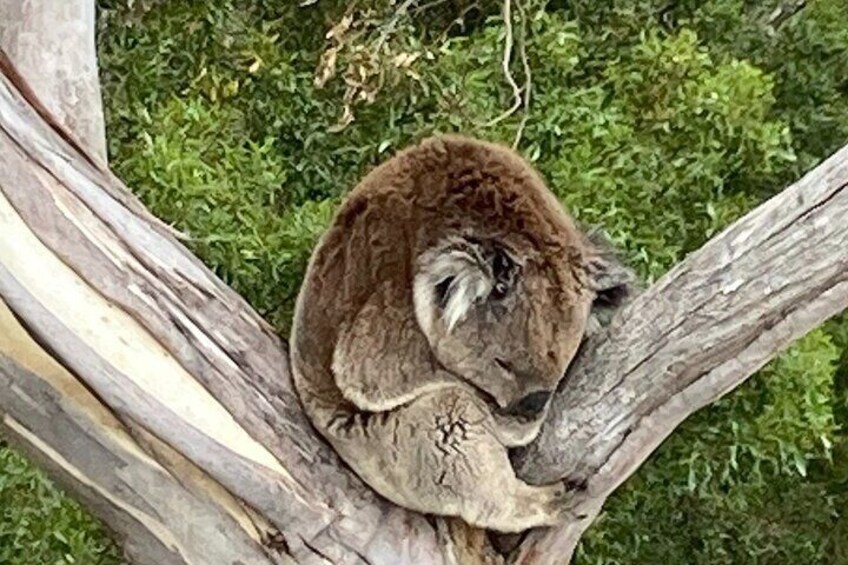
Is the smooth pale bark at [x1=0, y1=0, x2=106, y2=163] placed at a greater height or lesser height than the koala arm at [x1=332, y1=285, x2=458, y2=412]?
greater

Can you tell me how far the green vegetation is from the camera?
130 inches

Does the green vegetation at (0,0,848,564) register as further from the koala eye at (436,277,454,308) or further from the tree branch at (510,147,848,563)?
the tree branch at (510,147,848,563)

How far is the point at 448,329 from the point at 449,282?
0.08 metres

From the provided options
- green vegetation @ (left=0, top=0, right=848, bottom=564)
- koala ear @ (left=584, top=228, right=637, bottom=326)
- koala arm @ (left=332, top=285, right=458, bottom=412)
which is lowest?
green vegetation @ (left=0, top=0, right=848, bottom=564)

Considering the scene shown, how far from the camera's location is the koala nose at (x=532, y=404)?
241cm

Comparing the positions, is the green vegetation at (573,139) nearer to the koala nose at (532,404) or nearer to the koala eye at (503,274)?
the koala eye at (503,274)

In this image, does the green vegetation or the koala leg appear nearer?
the koala leg

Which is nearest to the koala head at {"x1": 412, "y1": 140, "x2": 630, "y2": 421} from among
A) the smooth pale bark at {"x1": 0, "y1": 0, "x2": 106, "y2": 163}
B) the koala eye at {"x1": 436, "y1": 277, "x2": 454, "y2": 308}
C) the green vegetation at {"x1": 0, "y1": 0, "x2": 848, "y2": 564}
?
the koala eye at {"x1": 436, "y1": 277, "x2": 454, "y2": 308}

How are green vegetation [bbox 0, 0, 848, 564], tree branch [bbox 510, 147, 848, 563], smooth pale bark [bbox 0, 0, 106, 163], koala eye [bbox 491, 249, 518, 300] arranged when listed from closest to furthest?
tree branch [bbox 510, 147, 848, 563] < koala eye [bbox 491, 249, 518, 300] < smooth pale bark [bbox 0, 0, 106, 163] < green vegetation [bbox 0, 0, 848, 564]

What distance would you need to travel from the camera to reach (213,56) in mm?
3729

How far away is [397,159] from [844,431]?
1847mm

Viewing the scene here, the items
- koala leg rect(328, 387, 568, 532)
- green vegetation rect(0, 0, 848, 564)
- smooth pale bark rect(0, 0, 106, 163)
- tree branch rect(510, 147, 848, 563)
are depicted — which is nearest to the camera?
tree branch rect(510, 147, 848, 563)

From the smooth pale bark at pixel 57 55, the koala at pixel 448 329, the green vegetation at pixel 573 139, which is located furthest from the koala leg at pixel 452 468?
the smooth pale bark at pixel 57 55

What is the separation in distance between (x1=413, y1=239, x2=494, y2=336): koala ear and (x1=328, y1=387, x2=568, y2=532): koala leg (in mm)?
143
